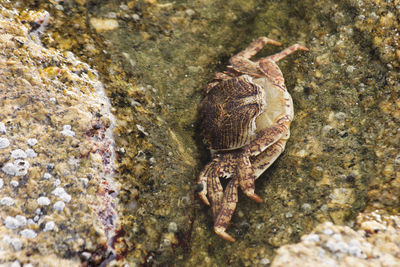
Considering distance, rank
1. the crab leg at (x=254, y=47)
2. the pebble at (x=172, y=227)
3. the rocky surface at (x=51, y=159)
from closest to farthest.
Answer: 1. the rocky surface at (x=51, y=159)
2. the pebble at (x=172, y=227)
3. the crab leg at (x=254, y=47)

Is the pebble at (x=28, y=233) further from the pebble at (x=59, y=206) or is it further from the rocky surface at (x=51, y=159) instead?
the pebble at (x=59, y=206)

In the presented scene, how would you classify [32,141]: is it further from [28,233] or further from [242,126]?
[242,126]

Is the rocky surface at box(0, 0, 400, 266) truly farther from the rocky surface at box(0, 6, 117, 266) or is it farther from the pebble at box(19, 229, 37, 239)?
the pebble at box(19, 229, 37, 239)

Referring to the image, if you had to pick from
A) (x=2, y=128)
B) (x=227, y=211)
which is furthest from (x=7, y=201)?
(x=227, y=211)

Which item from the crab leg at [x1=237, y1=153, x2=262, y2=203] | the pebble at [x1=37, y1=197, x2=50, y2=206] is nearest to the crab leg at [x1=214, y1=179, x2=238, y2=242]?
the crab leg at [x1=237, y1=153, x2=262, y2=203]

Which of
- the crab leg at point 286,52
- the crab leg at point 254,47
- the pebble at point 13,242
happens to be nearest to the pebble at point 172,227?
the pebble at point 13,242

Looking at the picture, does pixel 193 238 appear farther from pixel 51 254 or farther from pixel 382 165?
pixel 382 165
